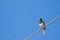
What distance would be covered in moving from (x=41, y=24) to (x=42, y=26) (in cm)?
5

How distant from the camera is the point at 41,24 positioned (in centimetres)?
271

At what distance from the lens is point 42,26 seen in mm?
2666

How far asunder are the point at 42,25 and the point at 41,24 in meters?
0.02

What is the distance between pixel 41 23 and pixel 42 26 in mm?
76

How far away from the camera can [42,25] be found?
270 centimetres

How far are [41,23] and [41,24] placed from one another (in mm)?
21

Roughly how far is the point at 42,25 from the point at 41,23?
0.04m

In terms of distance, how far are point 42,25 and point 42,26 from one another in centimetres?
3

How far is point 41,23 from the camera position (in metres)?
2.73
